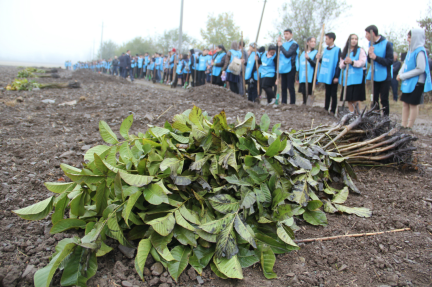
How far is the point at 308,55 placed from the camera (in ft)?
25.0

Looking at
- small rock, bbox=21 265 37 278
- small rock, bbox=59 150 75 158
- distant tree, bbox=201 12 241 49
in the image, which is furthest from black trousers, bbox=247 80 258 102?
distant tree, bbox=201 12 241 49

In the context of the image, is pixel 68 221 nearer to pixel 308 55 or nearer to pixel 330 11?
pixel 308 55

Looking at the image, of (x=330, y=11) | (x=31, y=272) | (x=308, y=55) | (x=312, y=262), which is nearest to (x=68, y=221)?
(x=31, y=272)

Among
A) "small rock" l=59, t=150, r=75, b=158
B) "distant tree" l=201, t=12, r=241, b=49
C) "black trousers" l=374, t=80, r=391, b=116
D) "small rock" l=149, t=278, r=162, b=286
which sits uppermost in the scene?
"distant tree" l=201, t=12, r=241, b=49

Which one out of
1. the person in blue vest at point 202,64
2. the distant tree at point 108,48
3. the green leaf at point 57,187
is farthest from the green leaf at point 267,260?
the distant tree at point 108,48

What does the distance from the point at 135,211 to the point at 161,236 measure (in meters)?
0.26

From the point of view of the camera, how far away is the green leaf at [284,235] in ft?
5.81

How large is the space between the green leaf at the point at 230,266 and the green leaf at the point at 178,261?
18 cm

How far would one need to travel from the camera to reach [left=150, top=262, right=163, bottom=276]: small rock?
5.35 feet

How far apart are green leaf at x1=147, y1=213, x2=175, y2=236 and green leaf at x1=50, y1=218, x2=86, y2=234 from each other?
1.70ft

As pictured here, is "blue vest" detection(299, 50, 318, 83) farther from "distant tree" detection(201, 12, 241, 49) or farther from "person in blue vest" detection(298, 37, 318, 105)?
"distant tree" detection(201, 12, 241, 49)

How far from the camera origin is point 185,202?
185 centimetres

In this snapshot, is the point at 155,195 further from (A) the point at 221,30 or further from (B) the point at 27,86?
(A) the point at 221,30

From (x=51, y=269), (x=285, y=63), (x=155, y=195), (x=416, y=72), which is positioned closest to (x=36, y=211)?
(x=51, y=269)
